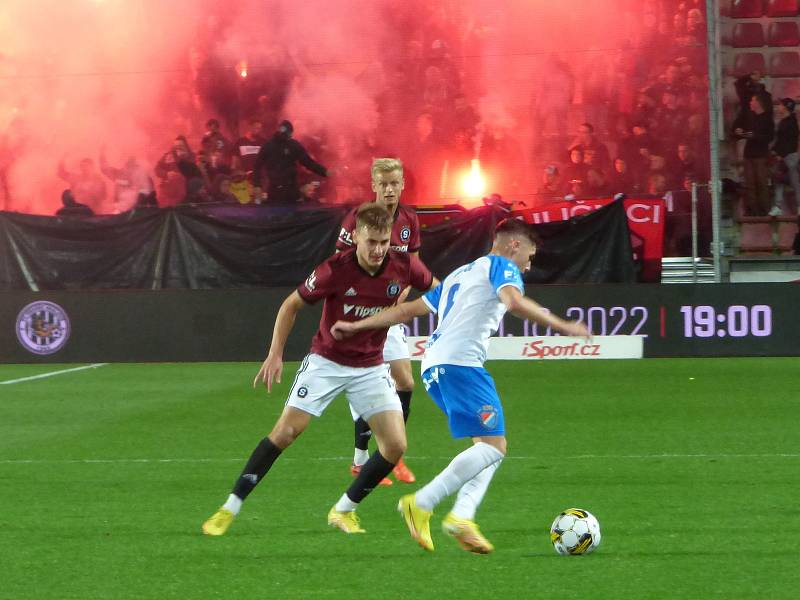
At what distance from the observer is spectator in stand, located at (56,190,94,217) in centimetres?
1989

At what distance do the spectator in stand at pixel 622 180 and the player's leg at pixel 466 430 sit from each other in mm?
13742

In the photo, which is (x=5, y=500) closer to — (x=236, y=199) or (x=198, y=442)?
(x=198, y=442)

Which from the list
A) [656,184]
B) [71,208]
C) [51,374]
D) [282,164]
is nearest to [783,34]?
[656,184]

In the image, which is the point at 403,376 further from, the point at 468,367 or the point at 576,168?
the point at 576,168

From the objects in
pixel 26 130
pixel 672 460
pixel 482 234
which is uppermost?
pixel 26 130

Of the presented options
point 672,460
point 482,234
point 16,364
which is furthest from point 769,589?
point 16,364

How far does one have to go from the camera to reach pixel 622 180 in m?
19.8

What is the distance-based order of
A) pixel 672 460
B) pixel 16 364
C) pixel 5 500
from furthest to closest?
1. pixel 16 364
2. pixel 672 460
3. pixel 5 500

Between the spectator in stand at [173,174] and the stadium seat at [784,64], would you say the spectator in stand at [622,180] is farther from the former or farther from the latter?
the spectator in stand at [173,174]

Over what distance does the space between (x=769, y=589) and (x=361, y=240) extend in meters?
2.39

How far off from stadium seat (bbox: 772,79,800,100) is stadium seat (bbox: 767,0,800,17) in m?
1.32

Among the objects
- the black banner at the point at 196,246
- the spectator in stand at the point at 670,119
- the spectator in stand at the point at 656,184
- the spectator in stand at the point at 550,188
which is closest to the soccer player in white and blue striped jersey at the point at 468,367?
the black banner at the point at 196,246

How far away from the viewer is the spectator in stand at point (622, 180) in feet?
64.6

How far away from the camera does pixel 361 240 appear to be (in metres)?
6.41
